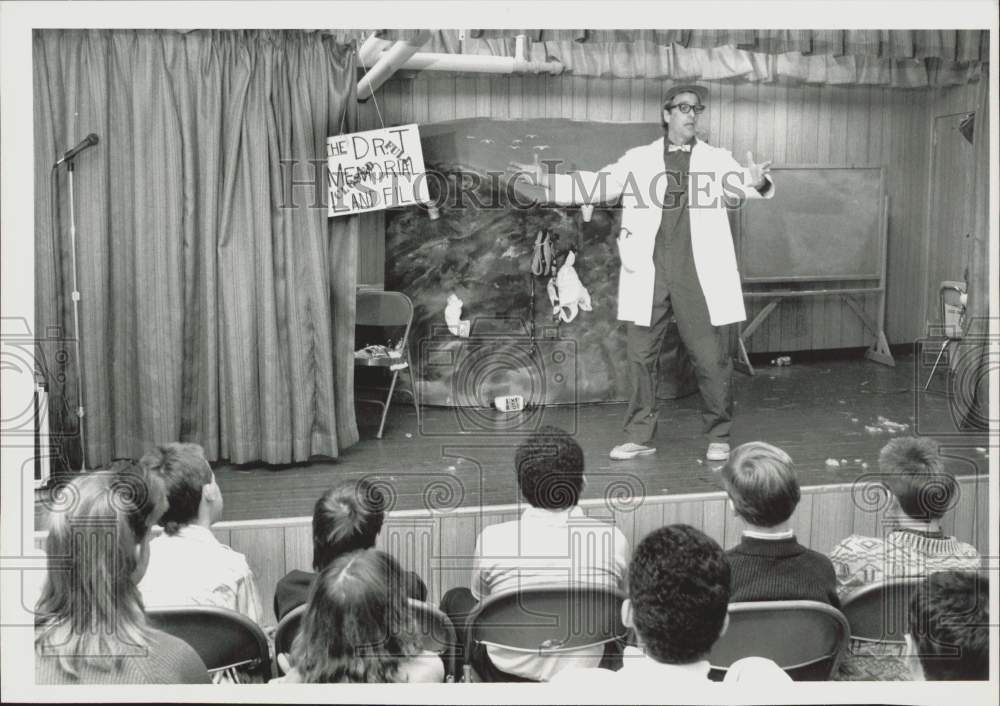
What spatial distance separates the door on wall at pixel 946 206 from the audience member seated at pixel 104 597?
18.0 feet

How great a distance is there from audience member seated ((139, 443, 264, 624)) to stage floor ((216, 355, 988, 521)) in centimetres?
68

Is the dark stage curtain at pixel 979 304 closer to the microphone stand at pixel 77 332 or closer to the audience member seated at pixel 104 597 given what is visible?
the audience member seated at pixel 104 597

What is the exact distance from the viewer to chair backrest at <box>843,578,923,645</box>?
2859mm

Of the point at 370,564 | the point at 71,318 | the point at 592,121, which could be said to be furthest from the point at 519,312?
the point at 370,564

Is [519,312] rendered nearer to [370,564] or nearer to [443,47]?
[443,47]

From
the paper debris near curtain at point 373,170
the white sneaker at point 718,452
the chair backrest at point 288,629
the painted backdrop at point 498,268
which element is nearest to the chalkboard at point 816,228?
the painted backdrop at point 498,268

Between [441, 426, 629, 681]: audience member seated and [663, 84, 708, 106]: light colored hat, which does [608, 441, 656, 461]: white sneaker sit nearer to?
[441, 426, 629, 681]: audience member seated

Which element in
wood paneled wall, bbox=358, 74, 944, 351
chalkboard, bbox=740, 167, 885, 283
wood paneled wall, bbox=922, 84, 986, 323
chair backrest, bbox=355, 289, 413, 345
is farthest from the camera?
wood paneled wall, bbox=922, 84, 986, 323

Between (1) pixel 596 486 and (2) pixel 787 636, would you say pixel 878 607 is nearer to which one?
(2) pixel 787 636

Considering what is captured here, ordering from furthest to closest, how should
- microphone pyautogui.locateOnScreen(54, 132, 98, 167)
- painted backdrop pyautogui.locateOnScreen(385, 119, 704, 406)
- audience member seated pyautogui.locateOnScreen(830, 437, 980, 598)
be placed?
painted backdrop pyautogui.locateOnScreen(385, 119, 704, 406) → microphone pyautogui.locateOnScreen(54, 132, 98, 167) → audience member seated pyautogui.locateOnScreen(830, 437, 980, 598)

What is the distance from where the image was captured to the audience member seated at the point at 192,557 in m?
2.94

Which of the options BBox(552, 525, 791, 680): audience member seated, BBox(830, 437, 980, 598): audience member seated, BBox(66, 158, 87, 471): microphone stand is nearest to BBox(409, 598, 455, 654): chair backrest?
BBox(552, 525, 791, 680): audience member seated

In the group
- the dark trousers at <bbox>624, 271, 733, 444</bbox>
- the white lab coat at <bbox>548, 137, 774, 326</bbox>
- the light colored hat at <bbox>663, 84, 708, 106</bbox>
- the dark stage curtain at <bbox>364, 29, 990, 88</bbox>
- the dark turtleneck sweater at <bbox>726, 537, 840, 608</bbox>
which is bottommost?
the dark turtleneck sweater at <bbox>726, 537, 840, 608</bbox>

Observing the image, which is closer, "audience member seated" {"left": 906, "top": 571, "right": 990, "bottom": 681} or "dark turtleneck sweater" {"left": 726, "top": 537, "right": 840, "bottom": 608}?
"dark turtleneck sweater" {"left": 726, "top": 537, "right": 840, "bottom": 608}
